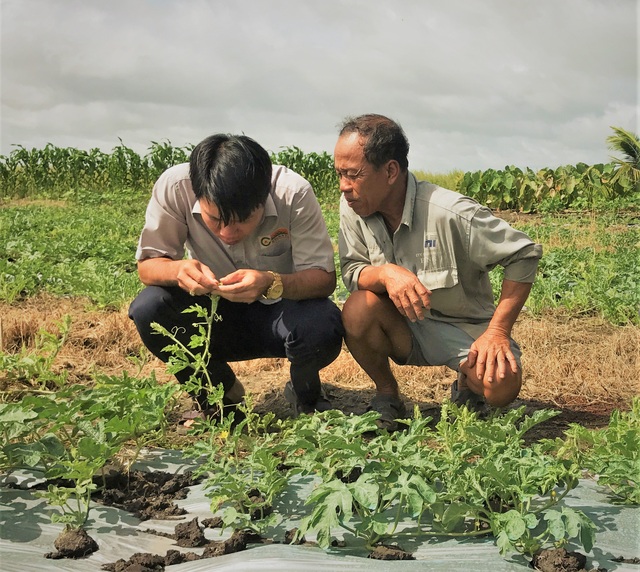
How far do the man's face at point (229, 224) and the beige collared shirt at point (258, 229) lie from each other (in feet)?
1.11

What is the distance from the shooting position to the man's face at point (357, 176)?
350 cm

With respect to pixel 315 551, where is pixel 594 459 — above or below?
above

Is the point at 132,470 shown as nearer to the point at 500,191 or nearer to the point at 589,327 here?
the point at 589,327

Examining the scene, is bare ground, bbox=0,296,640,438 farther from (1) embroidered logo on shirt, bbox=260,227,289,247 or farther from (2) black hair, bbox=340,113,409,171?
(2) black hair, bbox=340,113,409,171

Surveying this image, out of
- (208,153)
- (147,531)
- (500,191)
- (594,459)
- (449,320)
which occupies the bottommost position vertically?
(147,531)

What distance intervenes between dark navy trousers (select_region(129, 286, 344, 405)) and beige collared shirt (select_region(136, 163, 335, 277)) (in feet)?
0.66

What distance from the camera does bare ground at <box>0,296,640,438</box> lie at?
4328mm

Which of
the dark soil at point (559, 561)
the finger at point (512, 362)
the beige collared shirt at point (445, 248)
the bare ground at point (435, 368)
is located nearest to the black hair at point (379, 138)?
the beige collared shirt at point (445, 248)

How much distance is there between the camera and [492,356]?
347 centimetres

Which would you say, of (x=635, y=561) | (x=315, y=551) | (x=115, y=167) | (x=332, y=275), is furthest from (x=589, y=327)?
(x=115, y=167)

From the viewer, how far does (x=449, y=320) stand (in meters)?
3.85

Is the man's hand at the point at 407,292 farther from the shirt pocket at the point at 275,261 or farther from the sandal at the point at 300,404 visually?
the sandal at the point at 300,404

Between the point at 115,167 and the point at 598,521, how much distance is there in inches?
740

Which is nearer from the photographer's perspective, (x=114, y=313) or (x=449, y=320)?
(x=449, y=320)
